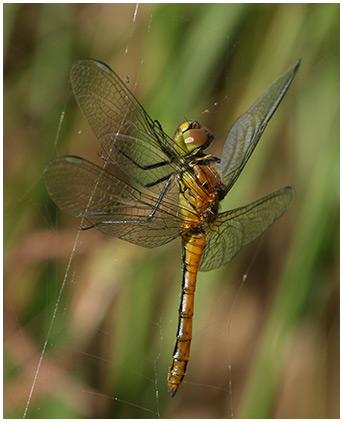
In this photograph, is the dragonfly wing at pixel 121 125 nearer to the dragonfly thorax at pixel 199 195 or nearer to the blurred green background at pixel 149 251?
the dragonfly thorax at pixel 199 195

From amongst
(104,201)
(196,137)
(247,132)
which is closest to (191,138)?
(196,137)

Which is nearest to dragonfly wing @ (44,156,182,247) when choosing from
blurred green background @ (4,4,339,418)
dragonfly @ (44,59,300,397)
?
dragonfly @ (44,59,300,397)

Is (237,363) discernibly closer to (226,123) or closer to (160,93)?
(226,123)

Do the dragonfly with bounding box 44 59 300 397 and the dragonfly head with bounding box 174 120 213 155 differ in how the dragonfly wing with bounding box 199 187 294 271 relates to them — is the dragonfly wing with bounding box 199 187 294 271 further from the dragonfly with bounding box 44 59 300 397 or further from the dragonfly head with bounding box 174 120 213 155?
the dragonfly head with bounding box 174 120 213 155

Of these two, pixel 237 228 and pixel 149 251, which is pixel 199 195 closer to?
pixel 237 228

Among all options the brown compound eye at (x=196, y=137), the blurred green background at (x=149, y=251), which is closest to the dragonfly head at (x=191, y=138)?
the brown compound eye at (x=196, y=137)

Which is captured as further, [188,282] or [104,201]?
[188,282]
